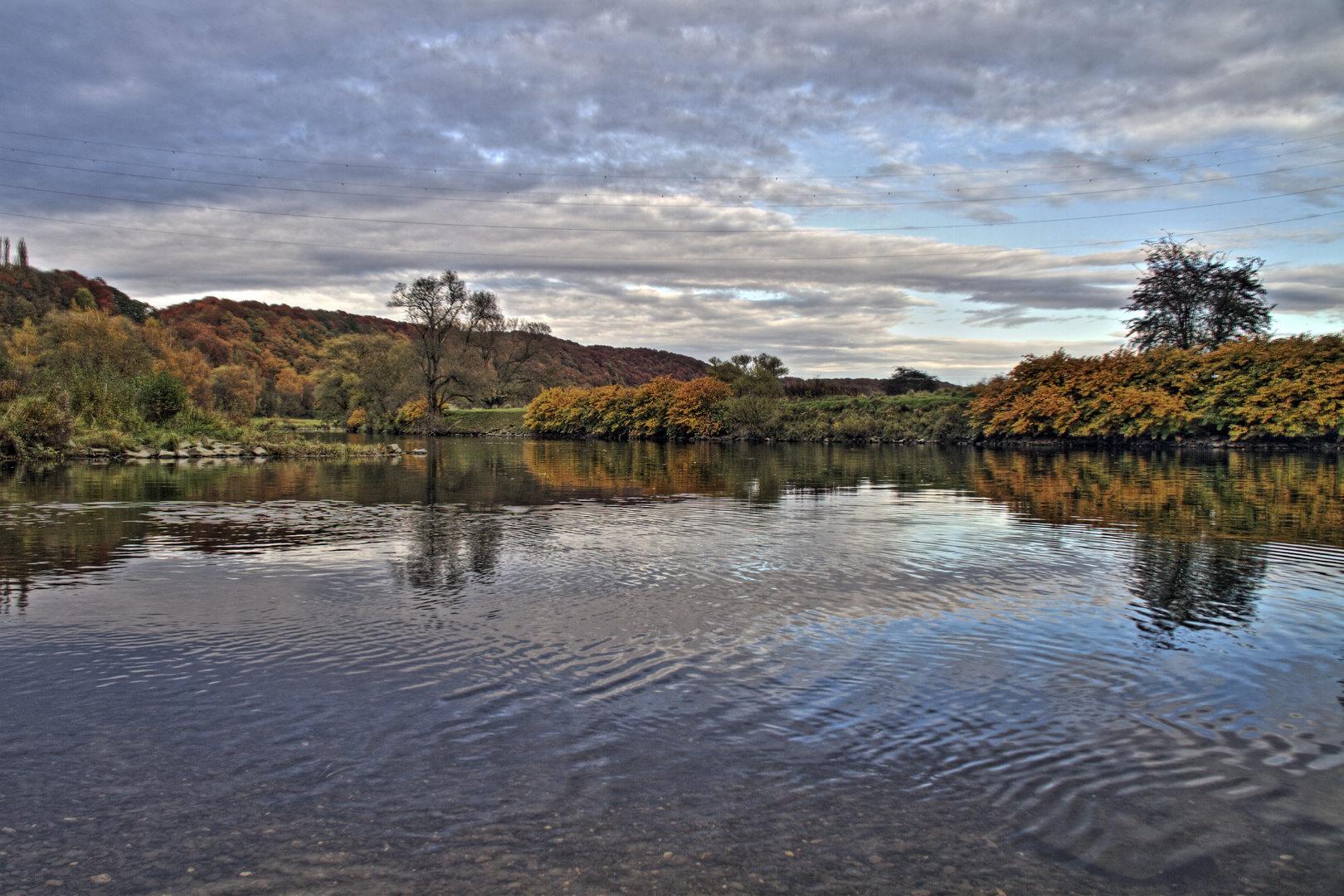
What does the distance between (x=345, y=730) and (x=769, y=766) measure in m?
2.36

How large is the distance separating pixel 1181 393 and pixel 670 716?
147 ft

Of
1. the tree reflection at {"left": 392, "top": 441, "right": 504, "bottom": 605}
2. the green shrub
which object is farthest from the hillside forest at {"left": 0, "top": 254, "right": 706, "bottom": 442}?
the tree reflection at {"left": 392, "top": 441, "right": 504, "bottom": 605}

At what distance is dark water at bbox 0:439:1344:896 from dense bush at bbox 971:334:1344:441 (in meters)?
33.1

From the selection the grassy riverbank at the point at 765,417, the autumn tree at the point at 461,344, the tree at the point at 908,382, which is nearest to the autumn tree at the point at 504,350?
the autumn tree at the point at 461,344

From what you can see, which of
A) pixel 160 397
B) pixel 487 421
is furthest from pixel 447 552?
pixel 487 421

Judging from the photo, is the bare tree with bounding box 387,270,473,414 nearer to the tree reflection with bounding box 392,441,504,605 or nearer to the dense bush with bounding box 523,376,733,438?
the dense bush with bounding box 523,376,733,438

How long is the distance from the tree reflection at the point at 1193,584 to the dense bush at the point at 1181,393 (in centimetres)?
3308

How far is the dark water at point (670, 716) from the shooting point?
3275mm

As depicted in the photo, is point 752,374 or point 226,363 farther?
point 226,363

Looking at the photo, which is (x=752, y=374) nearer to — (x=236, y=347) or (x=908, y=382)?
(x=908, y=382)

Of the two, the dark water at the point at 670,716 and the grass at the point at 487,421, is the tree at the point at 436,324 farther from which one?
the dark water at the point at 670,716

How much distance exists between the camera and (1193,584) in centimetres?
842

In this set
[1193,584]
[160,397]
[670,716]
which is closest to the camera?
[670,716]

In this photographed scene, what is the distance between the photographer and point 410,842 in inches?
132
